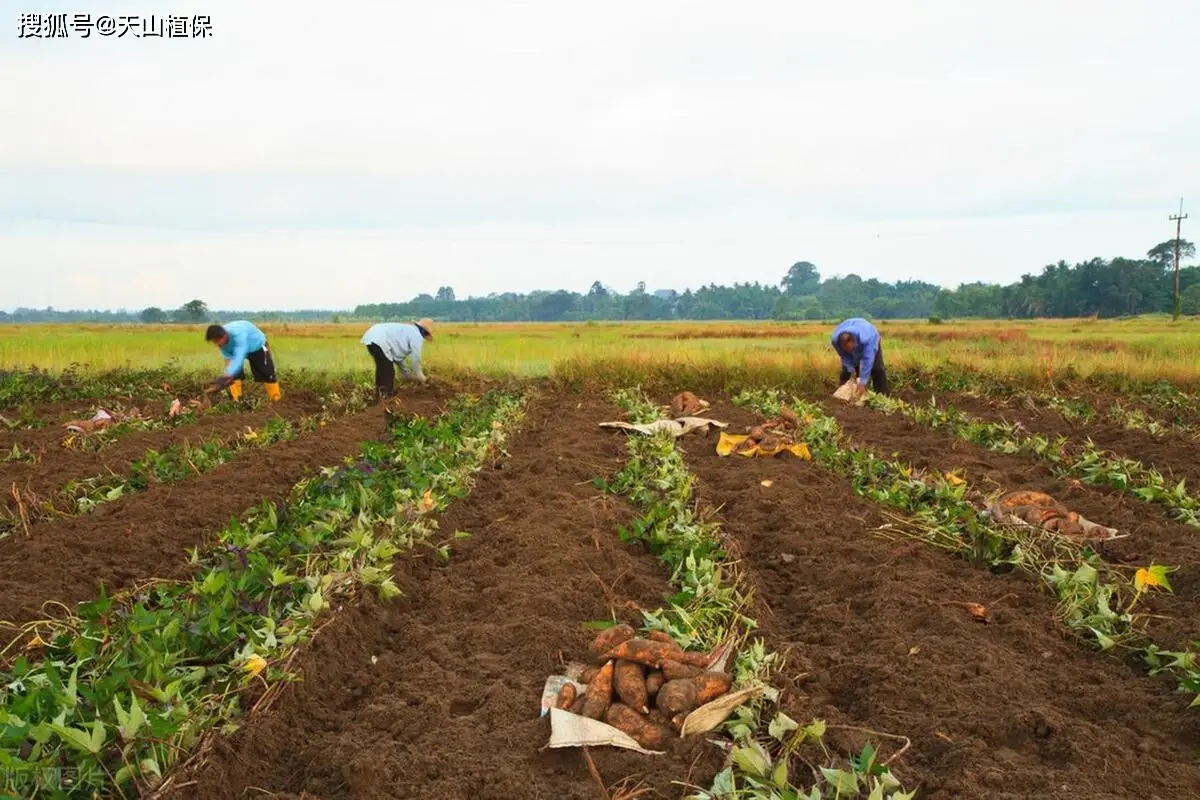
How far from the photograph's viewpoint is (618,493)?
21.4ft

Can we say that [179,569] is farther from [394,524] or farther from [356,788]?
[356,788]

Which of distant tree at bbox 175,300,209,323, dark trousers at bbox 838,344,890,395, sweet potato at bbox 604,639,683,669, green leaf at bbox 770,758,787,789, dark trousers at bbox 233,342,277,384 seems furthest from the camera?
distant tree at bbox 175,300,209,323

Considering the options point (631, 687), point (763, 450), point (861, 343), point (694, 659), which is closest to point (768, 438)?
point (763, 450)

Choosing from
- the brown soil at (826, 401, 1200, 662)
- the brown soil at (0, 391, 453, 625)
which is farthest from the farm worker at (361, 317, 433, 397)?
the brown soil at (826, 401, 1200, 662)

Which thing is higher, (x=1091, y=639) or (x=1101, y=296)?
(x=1101, y=296)

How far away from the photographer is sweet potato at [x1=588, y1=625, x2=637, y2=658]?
11.5ft

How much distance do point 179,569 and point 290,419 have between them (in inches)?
239

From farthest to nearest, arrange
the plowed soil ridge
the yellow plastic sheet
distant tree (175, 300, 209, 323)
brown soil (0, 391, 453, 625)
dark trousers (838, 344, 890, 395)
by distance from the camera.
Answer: distant tree (175, 300, 209, 323) < dark trousers (838, 344, 890, 395) < the yellow plastic sheet < the plowed soil ridge < brown soil (0, 391, 453, 625)

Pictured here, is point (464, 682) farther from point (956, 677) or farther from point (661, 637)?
point (956, 677)

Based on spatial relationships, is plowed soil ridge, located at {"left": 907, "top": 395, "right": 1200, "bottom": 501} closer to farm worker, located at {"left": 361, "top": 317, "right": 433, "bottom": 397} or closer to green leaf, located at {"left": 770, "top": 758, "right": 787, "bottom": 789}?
green leaf, located at {"left": 770, "top": 758, "right": 787, "bottom": 789}

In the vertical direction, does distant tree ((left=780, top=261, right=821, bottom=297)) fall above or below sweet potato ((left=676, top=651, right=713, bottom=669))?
above

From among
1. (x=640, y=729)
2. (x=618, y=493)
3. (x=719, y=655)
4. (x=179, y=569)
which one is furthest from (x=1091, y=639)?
(x=179, y=569)

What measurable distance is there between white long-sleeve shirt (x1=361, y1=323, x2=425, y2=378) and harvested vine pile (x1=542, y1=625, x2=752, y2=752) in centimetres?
863

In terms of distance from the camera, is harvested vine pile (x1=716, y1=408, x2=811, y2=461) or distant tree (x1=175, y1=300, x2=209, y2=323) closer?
harvested vine pile (x1=716, y1=408, x2=811, y2=461)
